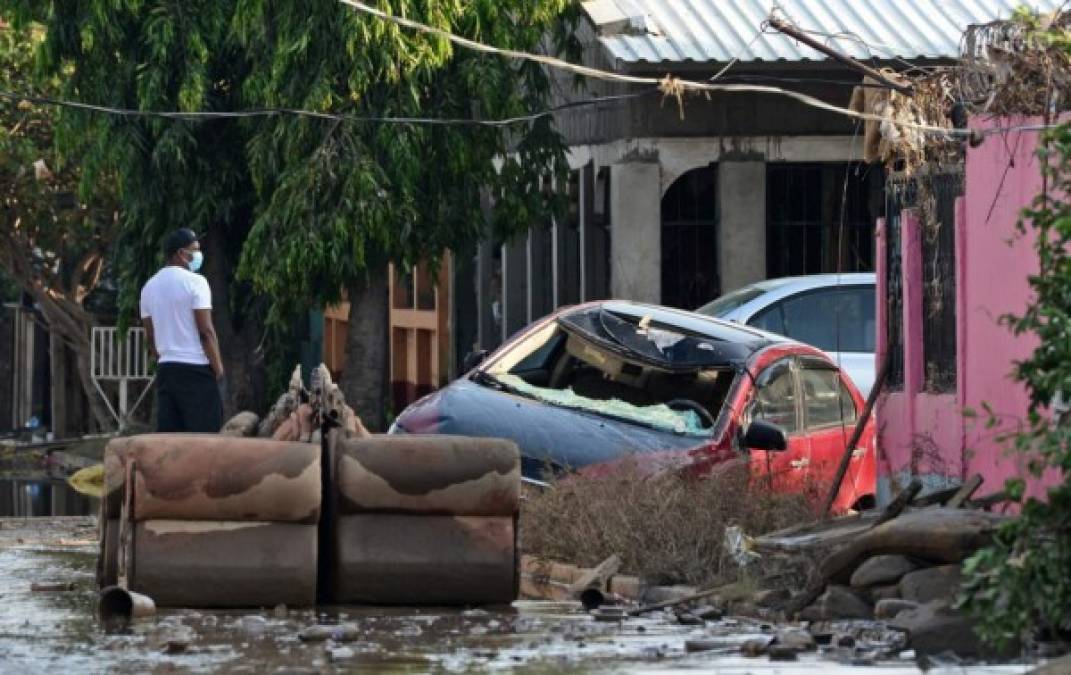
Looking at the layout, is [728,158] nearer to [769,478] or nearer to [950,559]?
[769,478]

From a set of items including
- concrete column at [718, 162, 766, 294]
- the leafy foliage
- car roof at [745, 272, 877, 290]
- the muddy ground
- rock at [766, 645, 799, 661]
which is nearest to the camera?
the leafy foliage

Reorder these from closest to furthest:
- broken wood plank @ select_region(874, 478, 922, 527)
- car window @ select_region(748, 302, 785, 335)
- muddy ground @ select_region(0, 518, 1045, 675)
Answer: muddy ground @ select_region(0, 518, 1045, 675) < broken wood plank @ select_region(874, 478, 922, 527) < car window @ select_region(748, 302, 785, 335)

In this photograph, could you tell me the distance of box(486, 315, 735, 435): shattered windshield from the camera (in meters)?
17.3

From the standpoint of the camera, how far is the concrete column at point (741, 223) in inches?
973

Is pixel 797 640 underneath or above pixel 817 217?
underneath

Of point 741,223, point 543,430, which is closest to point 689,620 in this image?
point 543,430

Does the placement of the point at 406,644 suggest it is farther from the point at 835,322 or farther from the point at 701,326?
the point at 835,322

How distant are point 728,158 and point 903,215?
7175 mm

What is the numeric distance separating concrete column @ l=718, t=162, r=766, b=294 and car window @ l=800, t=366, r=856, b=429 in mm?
6125

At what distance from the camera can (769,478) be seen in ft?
51.8

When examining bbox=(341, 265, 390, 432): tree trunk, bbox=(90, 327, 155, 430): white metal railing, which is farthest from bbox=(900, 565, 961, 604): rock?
bbox=(90, 327, 155, 430): white metal railing

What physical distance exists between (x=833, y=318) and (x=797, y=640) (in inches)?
405

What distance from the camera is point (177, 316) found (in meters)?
16.9

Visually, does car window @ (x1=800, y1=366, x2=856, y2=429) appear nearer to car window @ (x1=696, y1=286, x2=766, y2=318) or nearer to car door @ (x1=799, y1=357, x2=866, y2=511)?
car door @ (x1=799, y1=357, x2=866, y2=511)
